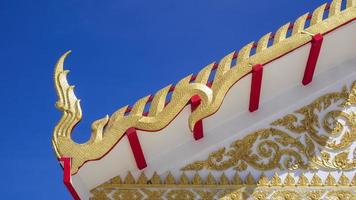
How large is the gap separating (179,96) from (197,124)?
0.29 metres

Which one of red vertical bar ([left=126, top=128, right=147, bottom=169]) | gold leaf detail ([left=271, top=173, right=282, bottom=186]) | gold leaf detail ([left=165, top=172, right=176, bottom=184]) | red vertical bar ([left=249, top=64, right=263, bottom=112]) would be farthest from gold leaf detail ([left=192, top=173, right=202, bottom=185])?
red vertical bar ([left=249, top=64, right=263, bottom=112])

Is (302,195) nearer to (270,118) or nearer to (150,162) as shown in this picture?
(270,118)

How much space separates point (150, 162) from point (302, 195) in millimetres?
1108

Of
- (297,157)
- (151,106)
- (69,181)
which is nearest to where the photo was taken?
(69,181)

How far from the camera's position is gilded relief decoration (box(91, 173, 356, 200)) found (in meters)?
4.18

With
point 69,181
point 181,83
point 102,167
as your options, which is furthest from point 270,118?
point 69,181

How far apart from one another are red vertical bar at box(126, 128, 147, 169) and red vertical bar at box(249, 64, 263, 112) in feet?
2.97

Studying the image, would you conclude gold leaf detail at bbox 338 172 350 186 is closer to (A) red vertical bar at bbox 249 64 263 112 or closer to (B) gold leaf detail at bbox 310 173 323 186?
(B) gold leaf detail at bbox 310 173 323 186

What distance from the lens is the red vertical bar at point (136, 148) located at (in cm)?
395

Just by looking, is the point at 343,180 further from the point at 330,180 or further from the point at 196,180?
the point at 196,180

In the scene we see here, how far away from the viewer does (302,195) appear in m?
4.17

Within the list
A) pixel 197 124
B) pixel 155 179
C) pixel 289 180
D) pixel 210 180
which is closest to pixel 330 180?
pixel 289 180

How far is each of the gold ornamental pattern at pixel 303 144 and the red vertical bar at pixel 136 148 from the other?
31 cm

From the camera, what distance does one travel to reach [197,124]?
416 centimetres
